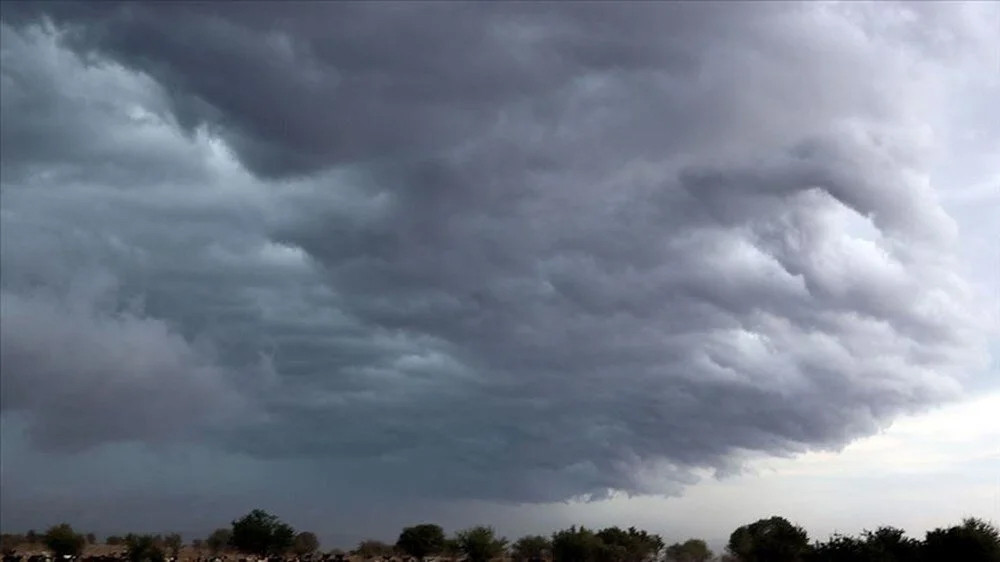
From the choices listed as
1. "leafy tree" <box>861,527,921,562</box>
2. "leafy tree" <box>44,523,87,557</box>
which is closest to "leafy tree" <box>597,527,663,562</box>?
"leafy tree" <box>861,527,921,562</box>

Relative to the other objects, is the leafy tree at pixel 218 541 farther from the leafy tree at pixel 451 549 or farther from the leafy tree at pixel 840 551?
the leafy tree at pixel 840 551

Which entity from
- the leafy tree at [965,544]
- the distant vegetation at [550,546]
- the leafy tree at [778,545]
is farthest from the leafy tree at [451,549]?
the leafy tree at [965,544]

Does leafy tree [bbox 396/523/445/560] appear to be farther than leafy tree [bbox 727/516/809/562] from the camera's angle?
Yes

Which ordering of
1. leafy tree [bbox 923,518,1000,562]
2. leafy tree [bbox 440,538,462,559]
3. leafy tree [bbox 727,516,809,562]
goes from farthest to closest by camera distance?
leafy tree [bbox 440,538,462,559] → leafy tree [bbox 727,516,809,562] → leafy tree [bbox 923,518,1000,562]

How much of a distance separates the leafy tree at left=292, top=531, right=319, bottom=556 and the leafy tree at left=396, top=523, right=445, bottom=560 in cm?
1971

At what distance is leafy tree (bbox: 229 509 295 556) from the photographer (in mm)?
164875

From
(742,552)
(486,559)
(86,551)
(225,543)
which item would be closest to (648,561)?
(742,552)

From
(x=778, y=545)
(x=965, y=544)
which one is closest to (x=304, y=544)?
(x=778, y=545)

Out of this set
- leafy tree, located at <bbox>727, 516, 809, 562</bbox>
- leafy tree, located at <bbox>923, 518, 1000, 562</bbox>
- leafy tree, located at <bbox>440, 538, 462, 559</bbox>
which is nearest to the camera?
leafy tree, located at <bbox>923, 518, 1000, 562</bbox>

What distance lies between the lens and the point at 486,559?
155 m

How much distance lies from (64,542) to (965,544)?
13197 centimetres

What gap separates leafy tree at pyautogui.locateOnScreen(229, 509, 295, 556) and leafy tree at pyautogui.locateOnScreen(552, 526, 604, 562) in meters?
48.5

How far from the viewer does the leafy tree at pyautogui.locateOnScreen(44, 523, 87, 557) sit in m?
158

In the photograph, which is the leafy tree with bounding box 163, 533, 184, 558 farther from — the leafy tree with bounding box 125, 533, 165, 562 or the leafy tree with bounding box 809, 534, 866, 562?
the leafy tree with bounding box 809, 534, 866, 562
